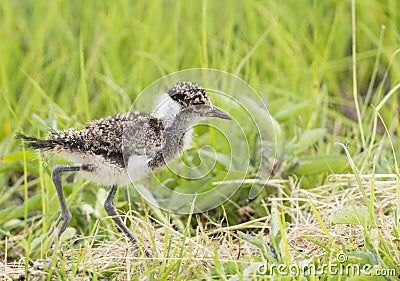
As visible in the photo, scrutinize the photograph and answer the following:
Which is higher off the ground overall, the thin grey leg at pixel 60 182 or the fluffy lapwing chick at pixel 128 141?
the fluffy lapwing chick at pixel 128 141

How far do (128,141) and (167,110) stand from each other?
0.27 metres

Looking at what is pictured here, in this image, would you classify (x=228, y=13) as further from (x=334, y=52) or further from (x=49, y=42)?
(x=49, y=42)

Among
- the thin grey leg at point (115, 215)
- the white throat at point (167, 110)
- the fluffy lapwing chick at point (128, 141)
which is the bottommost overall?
the thin grey leg at point (115, 215)

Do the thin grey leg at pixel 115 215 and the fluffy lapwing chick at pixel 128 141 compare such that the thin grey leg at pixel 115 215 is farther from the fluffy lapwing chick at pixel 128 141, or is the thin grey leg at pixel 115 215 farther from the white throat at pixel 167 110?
the white throat at pixel 167 110

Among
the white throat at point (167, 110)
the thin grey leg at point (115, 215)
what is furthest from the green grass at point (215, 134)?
the white throat at point (167, 110)

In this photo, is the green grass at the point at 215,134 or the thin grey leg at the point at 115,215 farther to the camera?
the thin grey leg at the point at 115,215

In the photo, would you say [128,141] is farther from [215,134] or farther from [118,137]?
[215,134]

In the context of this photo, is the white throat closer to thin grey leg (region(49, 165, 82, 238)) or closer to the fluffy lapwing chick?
the fluffy lapwing chick

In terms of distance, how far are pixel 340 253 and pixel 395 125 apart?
2110 mm

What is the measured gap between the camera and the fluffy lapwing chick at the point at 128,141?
3104mm

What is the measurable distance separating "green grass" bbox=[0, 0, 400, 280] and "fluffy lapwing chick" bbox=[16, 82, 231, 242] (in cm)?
22

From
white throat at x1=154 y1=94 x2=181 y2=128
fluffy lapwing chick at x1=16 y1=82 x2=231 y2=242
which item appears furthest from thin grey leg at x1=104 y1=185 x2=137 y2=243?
white throat at x1=154 y1=94 x2=181 y2=128

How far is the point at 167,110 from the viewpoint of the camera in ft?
10.8

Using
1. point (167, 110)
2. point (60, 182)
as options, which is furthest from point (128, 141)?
point (60, 182)
